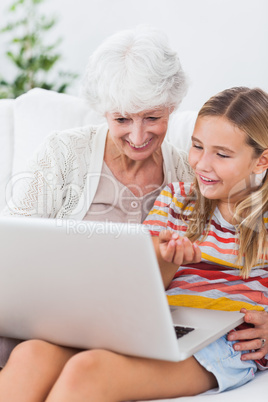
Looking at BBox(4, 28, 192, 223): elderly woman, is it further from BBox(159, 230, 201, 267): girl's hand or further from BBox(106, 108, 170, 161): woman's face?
BBox(159, 230, 201, 267): girl's hand

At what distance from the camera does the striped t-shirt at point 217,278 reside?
4.90 ft

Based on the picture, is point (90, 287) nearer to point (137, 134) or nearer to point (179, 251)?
point (179, 251)

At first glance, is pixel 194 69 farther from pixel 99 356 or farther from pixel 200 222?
pixel 99 356

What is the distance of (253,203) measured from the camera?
159cm

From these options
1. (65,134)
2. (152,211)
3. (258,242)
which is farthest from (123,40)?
(258,242)

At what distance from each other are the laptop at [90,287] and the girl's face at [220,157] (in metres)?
0.45

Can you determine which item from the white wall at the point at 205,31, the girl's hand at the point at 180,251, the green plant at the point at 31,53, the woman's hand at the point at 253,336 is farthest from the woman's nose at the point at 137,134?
the green plant at the point at 31,53

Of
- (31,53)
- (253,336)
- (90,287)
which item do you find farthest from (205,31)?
(90,287)

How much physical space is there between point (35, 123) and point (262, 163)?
835mm

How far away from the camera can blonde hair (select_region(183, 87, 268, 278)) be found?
154 cm

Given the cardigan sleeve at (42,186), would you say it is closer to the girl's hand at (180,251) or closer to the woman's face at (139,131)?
the woman's face at (139,131)

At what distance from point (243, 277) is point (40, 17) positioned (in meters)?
2.58

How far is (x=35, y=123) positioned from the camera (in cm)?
208

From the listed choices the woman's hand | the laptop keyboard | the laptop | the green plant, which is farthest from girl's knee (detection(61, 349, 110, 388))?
the green plant
